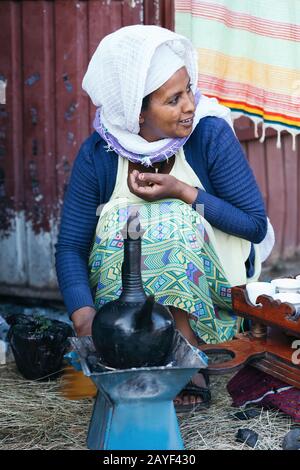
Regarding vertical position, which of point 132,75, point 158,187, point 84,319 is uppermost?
point 132,75

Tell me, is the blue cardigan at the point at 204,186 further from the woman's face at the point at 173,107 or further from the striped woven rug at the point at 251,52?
the striped woven rug at the point at 251,52

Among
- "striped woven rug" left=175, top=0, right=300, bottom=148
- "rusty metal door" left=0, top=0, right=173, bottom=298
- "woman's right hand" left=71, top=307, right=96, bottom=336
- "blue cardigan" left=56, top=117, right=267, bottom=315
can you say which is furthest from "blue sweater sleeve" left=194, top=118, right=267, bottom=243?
"rusty metal door" left=0, top=0, right=173, bottom=298

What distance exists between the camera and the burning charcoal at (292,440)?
8.91 feet

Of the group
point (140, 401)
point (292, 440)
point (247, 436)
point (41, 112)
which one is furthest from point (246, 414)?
point (41, 112)

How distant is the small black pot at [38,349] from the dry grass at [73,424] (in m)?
0.16

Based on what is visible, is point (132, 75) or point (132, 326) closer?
point (132, 326)

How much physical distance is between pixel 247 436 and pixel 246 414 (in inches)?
9.4

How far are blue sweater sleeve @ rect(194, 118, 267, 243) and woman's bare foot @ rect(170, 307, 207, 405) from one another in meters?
0.41

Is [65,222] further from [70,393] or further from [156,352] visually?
[156,352]

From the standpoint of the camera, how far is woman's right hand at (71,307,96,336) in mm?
2970

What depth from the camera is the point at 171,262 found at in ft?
9.96

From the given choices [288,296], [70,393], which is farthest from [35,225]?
[288,296]

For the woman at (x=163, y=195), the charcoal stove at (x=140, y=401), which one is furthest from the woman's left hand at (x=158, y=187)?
the charcoal stove at (x=140, y=401)

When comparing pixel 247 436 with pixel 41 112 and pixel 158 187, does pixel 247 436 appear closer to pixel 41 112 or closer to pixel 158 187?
pixel 158 187
